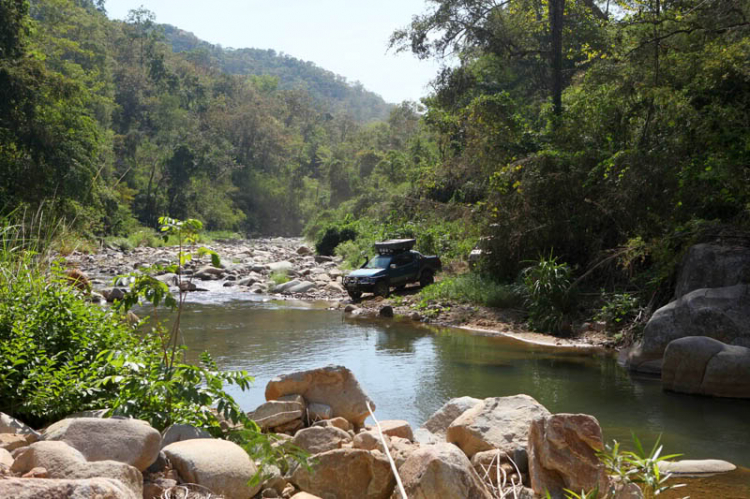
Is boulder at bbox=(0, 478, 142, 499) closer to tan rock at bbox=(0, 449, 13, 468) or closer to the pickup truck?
tan rock at bbox=(0, 449, 13, 468)

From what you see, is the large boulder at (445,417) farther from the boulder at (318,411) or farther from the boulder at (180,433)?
the boulder at (180,433)

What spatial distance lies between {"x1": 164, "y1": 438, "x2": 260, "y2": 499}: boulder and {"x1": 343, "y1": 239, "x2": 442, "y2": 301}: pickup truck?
14.1 metres

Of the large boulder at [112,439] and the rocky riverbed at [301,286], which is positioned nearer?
the large boulder at [112,439]

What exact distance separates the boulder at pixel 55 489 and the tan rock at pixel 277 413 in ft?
11.6

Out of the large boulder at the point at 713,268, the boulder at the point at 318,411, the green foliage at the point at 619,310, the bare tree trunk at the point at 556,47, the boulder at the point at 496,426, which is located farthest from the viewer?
the bare tree trunk at the point at 556,47

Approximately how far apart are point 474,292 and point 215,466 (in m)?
13.0

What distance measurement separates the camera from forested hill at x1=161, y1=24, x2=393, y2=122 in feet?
512

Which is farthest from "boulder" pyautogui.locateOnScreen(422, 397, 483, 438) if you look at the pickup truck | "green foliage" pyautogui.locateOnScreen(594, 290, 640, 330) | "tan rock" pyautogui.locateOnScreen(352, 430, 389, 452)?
the pickup truck

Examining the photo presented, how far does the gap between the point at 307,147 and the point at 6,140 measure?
2470 inches

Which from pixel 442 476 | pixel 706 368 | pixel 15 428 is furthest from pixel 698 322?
pixel 15 428

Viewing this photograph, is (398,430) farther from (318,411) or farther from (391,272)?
(391,272)

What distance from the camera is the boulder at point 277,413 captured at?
6.43m

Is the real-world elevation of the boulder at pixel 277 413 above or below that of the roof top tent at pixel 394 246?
below

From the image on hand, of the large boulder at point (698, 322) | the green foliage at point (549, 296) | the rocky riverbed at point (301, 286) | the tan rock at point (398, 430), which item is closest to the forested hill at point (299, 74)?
the rocky riverbed at point (301, 286)
